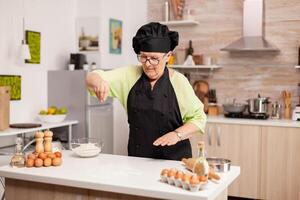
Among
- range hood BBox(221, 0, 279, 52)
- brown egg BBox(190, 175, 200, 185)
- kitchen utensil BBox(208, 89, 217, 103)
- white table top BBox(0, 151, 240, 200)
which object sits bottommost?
white table top BBox(0, 151, 240, 200)

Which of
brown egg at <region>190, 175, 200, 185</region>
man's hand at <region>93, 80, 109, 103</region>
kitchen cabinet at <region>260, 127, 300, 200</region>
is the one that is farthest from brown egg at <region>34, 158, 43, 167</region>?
kitchen cabinet at <region>260, 127, 300, 200</region>

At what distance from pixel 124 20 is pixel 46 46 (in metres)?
1.10

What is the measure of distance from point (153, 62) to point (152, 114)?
32 centimetres

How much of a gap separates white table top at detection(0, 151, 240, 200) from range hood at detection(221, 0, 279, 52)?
8.44 ft

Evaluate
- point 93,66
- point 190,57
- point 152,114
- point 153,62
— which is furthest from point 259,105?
point 153,62

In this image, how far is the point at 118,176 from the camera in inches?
82.7

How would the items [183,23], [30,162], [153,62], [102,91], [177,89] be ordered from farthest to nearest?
[183,23] < [177,89] < [153,62] < [30,162] < [102,91]

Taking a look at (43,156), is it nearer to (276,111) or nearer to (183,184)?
(183,184)

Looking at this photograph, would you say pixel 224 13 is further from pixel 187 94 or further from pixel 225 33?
pixel 187 94

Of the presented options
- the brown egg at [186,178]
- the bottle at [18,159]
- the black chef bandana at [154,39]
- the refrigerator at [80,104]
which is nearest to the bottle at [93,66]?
the refrigerator at [80,104]

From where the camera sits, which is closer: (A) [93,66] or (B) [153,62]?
(B) [153,62]

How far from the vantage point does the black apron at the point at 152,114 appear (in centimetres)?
252

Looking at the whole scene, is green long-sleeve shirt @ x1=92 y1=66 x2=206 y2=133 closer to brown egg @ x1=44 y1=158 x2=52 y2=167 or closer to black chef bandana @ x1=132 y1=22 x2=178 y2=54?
black chef bandana @ x1=132 y1=22 x2=178 y2=54

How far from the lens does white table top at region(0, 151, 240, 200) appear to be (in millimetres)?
1869
